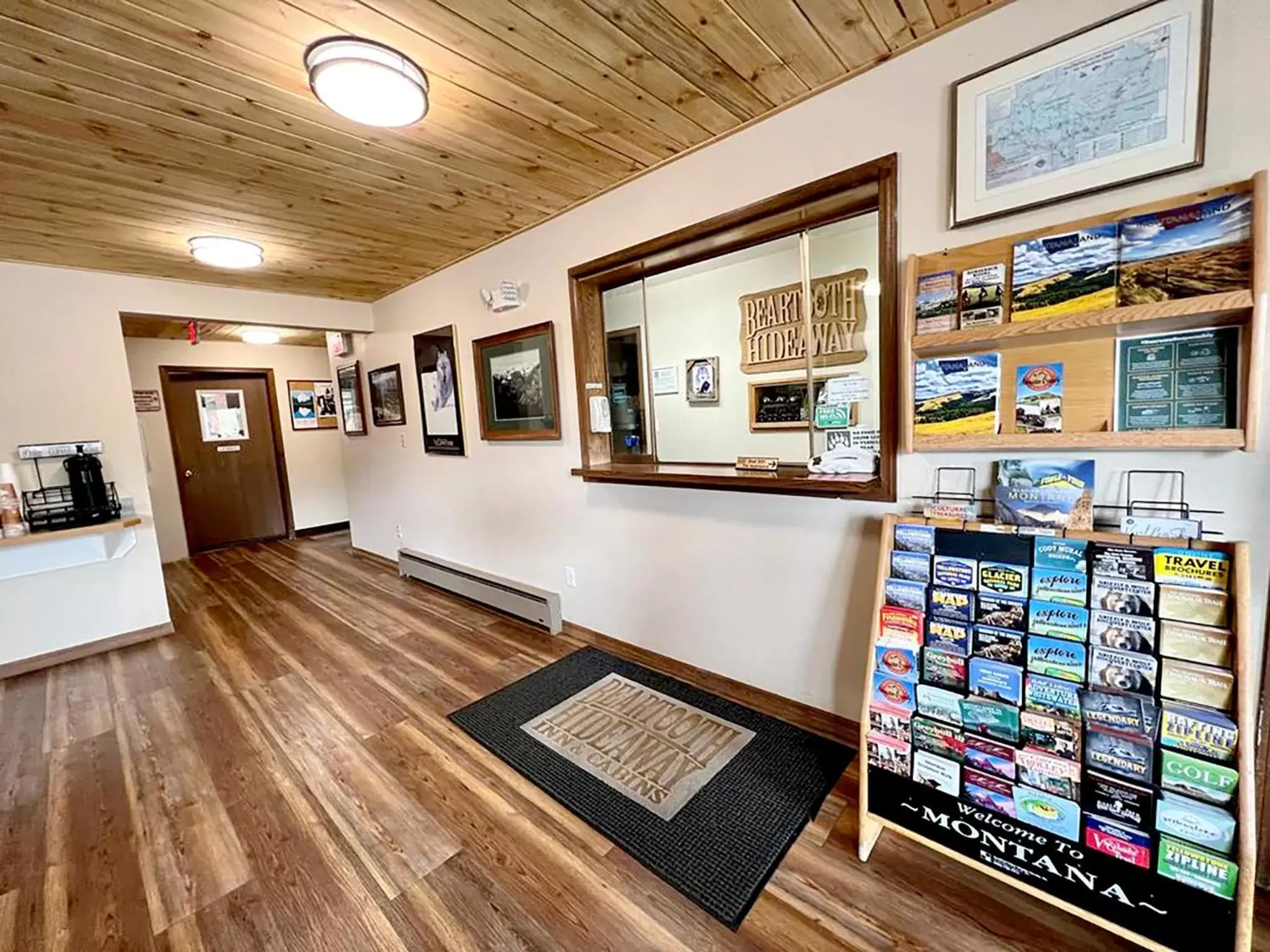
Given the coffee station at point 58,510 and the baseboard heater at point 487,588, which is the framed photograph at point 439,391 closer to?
the baseboard heater at point 487,588

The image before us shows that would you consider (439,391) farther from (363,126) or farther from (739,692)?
(739,692)

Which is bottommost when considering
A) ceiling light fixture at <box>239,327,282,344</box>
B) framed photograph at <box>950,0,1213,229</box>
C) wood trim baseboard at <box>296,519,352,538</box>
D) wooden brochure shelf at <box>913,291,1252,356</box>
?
wood trim baseboard at <box>296,519,352,538</box>

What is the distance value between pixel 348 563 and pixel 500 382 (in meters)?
2.94

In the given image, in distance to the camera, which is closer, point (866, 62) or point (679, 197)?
point (866, 62)

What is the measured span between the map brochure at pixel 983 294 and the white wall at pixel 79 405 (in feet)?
14.2

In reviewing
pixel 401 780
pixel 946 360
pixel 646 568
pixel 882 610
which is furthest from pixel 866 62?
pixel 401 780

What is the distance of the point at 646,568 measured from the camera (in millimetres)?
2615

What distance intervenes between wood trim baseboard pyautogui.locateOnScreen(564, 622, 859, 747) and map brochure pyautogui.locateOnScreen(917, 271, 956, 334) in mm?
1414

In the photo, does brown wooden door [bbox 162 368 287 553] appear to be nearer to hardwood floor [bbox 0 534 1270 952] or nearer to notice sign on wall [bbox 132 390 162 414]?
notice sign on wall [bbox 132 390 162 414]

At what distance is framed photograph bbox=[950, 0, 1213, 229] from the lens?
119 cm

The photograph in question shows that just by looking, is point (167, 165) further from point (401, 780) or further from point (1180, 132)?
point (1180, 132)

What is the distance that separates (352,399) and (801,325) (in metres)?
3.95

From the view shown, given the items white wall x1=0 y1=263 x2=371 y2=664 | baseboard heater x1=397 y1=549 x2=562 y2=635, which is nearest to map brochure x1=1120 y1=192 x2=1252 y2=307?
baseboard heater x1=397 y1=549 x2=562 y2=635

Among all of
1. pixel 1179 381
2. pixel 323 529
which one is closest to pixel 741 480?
→ pixel 1179 381
